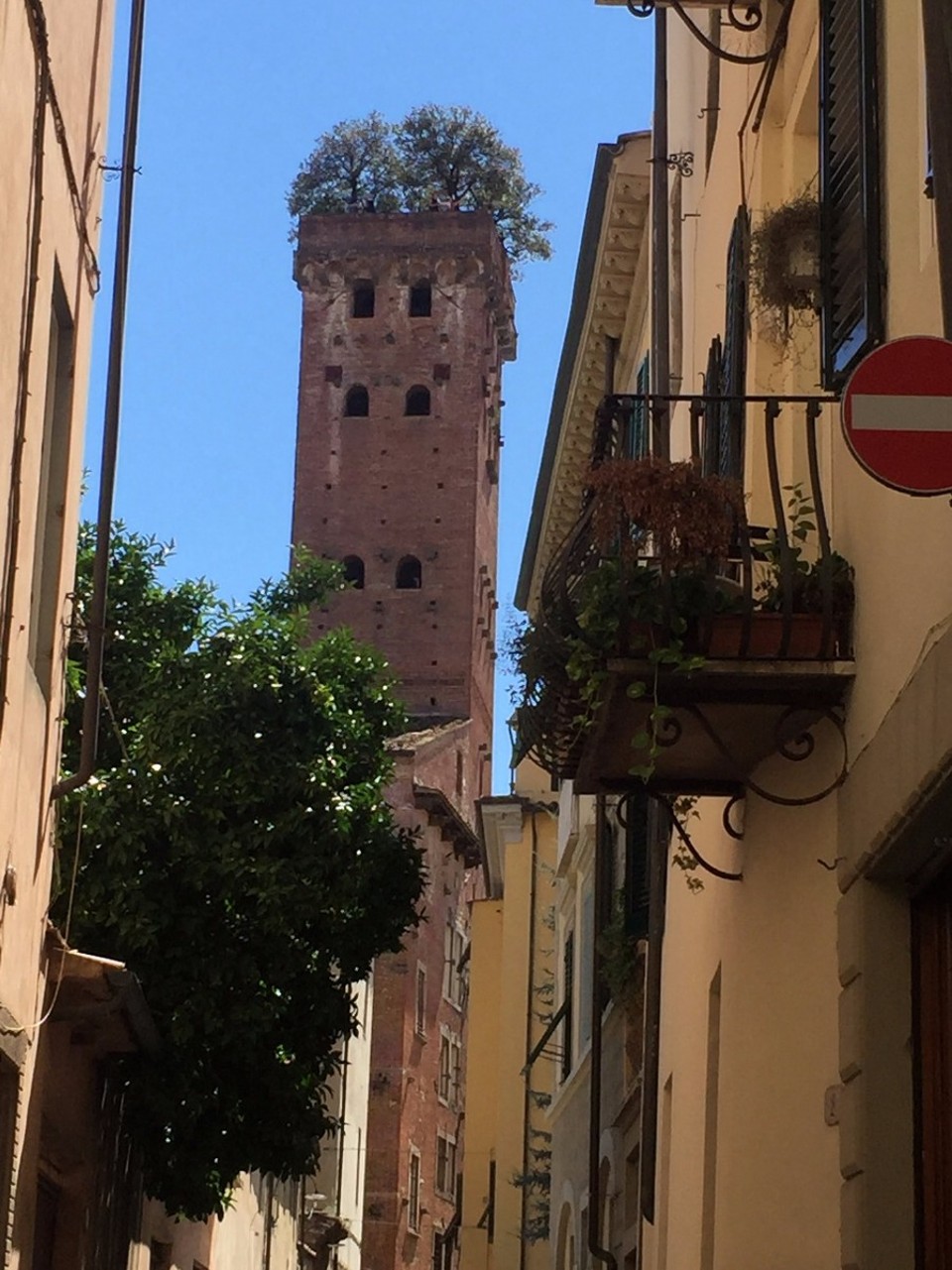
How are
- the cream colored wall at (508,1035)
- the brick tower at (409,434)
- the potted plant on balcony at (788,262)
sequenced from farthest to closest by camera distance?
the brick tower at (409,434) < the cream colored wall at (508,1035) < the potted plant on balcony at (788,262)

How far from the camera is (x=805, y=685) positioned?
6523mm

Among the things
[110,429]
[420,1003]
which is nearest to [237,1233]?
[110,429]

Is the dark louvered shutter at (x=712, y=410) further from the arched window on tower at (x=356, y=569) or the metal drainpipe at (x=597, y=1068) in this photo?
the arched window on tower at (x=356, y=569)

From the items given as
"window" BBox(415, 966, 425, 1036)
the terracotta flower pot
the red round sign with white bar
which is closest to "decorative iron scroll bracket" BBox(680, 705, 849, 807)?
the terracotta flower pot

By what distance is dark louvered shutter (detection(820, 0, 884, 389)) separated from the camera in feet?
20.3

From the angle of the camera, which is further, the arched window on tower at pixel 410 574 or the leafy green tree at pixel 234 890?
the arched window on tower at pixel 410 574

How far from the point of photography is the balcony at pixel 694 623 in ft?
21.4

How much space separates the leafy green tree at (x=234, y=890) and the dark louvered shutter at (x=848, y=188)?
27.8 ft

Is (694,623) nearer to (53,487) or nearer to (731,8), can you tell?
(731,8)

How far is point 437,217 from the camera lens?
65.9 metres

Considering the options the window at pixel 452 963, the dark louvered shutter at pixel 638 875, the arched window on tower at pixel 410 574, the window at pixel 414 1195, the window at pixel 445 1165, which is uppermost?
the arched window on tower at pixel 410 574

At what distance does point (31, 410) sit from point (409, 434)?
183 ft

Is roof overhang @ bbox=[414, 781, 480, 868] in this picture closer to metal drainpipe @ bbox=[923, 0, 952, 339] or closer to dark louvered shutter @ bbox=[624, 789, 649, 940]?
dark louvered shutter @ bbox=[624, 789, 649, 940]

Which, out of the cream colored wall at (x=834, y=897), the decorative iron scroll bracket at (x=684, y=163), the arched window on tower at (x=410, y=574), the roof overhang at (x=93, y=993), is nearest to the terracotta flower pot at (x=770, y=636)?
the cream colored wall at (x=834, y=897)
